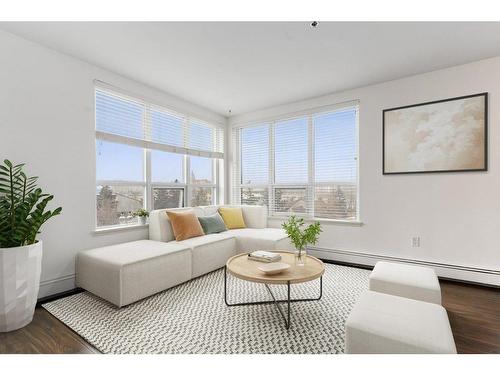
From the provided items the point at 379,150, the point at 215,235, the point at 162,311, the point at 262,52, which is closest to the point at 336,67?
the point at 262,52

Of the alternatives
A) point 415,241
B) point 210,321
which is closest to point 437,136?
point 415,241

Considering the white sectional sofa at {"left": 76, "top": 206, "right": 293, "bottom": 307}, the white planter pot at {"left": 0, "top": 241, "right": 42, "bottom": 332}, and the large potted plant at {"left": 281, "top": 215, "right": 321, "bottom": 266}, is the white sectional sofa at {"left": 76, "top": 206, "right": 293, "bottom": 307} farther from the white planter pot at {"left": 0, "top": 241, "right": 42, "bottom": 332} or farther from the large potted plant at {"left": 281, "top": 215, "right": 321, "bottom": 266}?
the large potted plant at {"left": 281, "top": 215, "right": 321, "bottom": 266}

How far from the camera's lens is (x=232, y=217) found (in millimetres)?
4188

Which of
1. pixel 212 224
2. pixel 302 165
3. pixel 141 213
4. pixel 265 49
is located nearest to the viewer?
pixel 265 49

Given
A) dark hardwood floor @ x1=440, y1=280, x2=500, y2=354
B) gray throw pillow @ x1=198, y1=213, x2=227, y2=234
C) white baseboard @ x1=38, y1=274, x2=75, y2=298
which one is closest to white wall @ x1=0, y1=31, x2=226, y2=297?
white baseboard @ x1=38, y1=274, x2=75, y2=298

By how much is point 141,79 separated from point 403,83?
3.47m

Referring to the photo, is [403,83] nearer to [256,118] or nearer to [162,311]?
[256,118]

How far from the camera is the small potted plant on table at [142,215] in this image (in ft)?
11.0

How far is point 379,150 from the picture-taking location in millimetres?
3406

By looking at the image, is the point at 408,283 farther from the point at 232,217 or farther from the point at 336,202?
the point at 232,217

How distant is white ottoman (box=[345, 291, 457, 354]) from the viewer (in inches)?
46.1

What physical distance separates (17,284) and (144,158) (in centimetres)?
200

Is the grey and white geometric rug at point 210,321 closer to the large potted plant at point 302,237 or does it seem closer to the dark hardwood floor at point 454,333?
the dark hardwood floor at point 454,333

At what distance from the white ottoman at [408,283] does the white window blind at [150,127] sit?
10.6 ft
